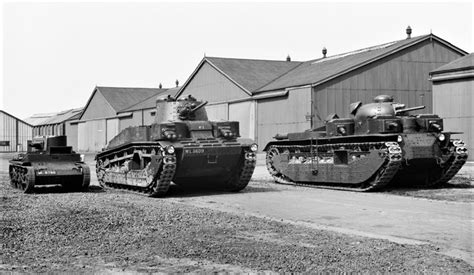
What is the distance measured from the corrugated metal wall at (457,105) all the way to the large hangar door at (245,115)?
1234 centimetres

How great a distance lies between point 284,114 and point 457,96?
403 inches

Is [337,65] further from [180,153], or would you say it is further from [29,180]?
[29,180]

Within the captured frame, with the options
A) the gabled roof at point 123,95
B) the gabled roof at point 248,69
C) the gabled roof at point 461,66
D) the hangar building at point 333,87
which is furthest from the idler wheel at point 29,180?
the gabled roof at point 123,95

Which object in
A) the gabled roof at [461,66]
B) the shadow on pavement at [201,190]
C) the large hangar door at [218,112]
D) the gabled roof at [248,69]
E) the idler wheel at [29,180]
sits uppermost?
the gabled roof at [248,69]

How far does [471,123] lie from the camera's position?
31.5 metres

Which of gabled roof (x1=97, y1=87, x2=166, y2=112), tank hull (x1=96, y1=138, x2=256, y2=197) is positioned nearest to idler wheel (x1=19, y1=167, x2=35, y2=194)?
tank hull (x1=96, y1=138, x2=256, y2=197)

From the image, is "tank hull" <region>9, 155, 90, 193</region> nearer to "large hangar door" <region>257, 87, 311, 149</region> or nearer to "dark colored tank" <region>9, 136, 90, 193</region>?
"dark colored tank" <region>9, 136, 90, 193</region>

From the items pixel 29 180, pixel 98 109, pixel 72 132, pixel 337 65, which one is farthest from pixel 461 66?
pixel 72 132

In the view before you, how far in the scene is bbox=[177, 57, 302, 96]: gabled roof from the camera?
43625mm

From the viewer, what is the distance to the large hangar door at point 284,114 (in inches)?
1430

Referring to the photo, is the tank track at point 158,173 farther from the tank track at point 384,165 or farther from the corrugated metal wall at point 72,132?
the corrugated metal wall at point 72,132

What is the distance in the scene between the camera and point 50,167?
19.2 meters

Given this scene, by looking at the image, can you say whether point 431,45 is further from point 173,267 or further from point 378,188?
point 173,267

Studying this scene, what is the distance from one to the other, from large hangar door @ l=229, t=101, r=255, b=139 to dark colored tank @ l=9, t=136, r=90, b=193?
2213 centimetres
